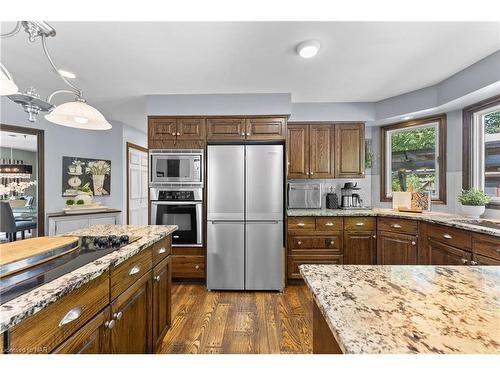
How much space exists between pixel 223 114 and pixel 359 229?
2183 millimetres

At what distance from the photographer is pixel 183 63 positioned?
209cm

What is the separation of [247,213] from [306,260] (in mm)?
940

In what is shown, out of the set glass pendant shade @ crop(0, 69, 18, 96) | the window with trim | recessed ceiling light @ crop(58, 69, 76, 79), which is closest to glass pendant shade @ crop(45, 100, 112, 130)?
glass pendant shade @ crop(0, 69, 18, 96)

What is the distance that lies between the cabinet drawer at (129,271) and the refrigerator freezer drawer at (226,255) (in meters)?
1.24

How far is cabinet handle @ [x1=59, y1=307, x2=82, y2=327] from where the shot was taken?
743 mm

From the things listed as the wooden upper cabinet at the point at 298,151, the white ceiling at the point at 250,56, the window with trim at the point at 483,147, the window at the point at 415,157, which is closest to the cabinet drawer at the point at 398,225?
the window at the point at 415,157

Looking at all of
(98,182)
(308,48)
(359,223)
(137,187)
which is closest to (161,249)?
(308,48)

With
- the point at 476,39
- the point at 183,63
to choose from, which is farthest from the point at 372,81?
the point at 183,63

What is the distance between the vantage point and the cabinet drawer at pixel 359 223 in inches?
108

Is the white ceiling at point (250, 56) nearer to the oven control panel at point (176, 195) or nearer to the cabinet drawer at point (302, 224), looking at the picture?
the oven control panel at point (176, 195)

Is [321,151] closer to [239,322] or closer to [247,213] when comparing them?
[247,213]

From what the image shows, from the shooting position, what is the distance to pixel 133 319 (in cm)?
120
